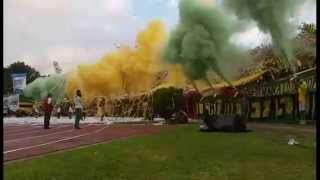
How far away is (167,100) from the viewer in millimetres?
33281

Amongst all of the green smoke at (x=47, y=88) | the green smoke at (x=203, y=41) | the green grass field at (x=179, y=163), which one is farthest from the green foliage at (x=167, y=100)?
the green smoke at (x=47, y=88)

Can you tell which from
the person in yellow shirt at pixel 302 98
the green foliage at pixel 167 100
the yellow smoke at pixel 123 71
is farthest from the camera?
the yellow smoke at pixel 123 71

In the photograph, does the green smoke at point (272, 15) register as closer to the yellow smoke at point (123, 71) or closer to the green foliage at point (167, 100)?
the green foliage at point (167, 100)

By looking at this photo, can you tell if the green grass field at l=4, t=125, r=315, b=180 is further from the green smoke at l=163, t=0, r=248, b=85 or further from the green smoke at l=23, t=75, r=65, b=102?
the green smoke at l=23, t=75, r=65, b=102

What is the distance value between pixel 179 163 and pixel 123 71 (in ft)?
146

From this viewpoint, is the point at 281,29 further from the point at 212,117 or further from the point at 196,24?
the point at 196,24

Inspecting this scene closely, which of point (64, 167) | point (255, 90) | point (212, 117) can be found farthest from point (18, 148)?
point (255, 90)

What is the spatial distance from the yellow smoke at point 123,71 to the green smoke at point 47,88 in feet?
3.63

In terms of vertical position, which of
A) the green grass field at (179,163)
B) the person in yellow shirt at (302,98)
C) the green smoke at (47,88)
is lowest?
the green grass field at (179,163)

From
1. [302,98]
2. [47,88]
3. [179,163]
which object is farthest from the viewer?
[47,88]

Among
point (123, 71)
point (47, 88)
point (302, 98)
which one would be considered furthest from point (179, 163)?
point (47, 88)

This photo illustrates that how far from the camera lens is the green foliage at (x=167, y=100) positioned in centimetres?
3252

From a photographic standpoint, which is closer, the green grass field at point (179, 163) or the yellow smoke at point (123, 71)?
the green grass field at point (179, 163)

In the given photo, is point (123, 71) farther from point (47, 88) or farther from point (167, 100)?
point (167, 100)
